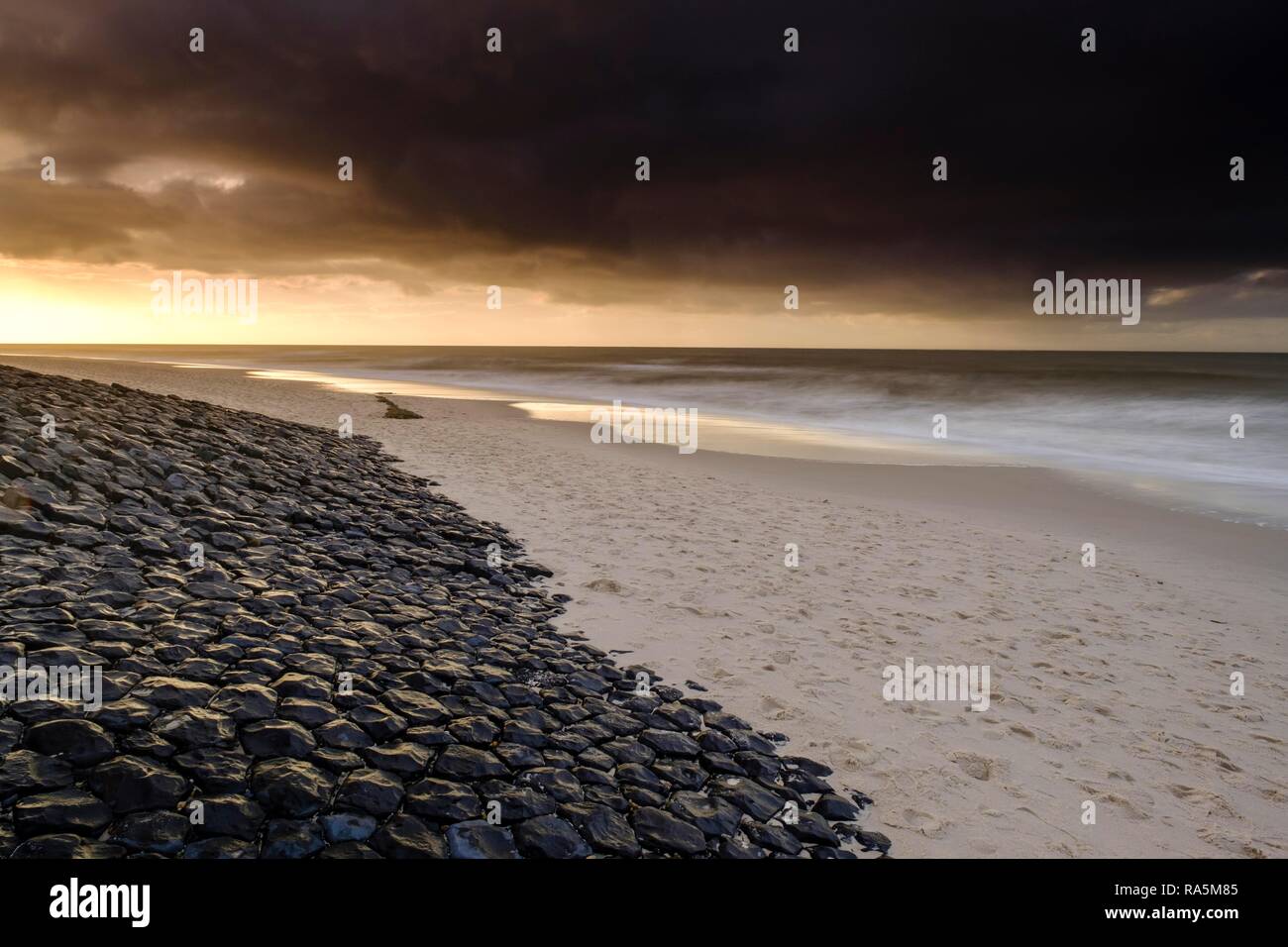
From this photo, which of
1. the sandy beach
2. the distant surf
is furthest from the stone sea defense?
the distant surf

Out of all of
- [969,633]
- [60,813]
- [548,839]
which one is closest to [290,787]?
[60,813]

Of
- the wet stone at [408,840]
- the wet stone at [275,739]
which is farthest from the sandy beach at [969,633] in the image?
the wet stone at [275,739]

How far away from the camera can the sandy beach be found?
531 cm

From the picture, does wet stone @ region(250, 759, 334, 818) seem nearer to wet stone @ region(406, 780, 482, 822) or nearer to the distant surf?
wet stone @ region(406, 780, 482, 822)

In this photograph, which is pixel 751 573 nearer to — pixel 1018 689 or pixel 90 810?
Result: pixel 1018 689

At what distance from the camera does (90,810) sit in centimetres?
385

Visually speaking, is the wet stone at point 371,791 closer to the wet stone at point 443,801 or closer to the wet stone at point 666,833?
the wet stone at point 443,801

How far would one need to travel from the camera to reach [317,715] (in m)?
5.16

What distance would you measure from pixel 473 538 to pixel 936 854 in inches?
313

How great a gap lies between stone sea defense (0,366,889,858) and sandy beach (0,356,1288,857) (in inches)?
31.3

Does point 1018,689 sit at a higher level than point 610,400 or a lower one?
lower
